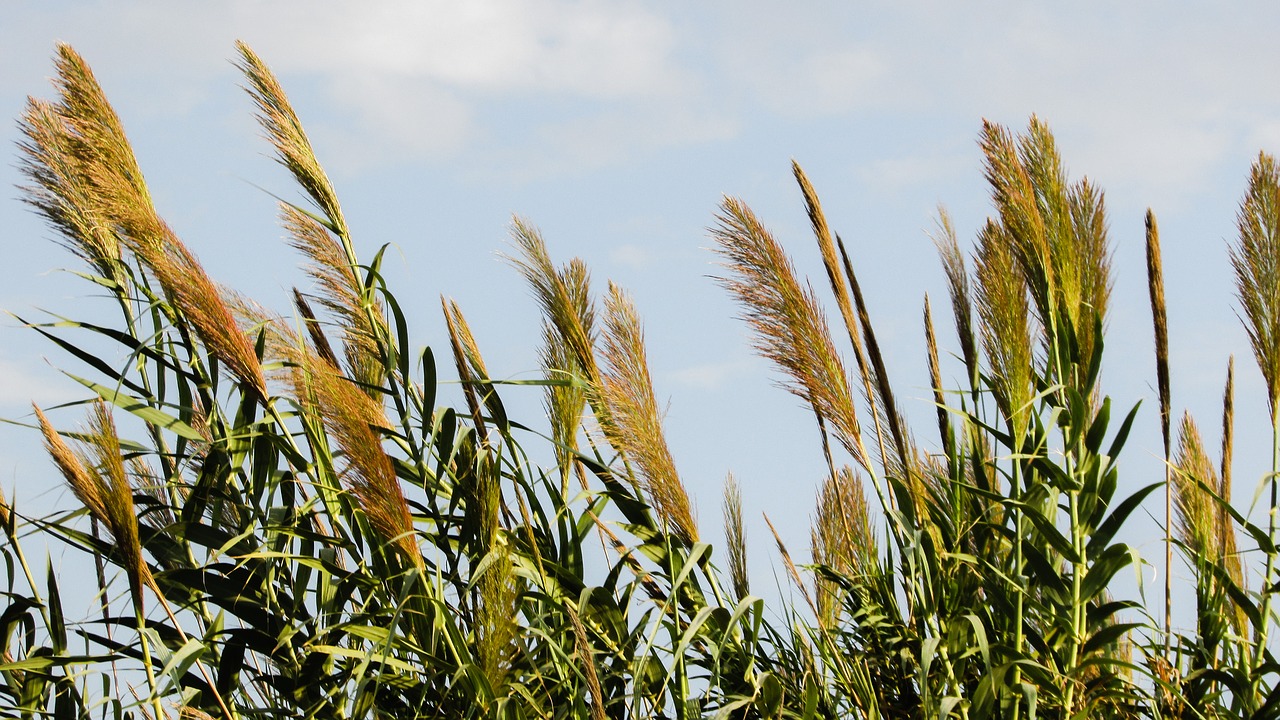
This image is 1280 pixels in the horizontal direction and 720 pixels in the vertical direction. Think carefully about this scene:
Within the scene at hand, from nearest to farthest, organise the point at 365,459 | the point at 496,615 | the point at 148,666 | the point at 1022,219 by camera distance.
Answer: 1. the point at 496,615
2. the point at 365,459
3. the point at 148,666
4. the point at 1022,219

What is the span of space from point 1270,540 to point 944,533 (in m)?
0.63

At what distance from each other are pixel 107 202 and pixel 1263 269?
250 cm

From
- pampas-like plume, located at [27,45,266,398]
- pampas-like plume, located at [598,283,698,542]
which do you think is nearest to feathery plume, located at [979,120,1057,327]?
pampas-like plume, located at [598,283,698,542]

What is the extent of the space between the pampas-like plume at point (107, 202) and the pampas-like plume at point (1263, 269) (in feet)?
7.00

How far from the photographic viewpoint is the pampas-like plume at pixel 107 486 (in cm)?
204

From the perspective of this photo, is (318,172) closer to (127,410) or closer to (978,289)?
(127,410)

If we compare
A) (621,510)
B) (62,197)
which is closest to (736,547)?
(621,510)

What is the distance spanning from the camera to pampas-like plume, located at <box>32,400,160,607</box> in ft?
6.68

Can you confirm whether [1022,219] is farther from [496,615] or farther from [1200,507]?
[496,615]

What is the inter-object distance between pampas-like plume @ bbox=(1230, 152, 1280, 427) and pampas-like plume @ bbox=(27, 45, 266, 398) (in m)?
2.13

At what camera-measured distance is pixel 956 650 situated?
7.71 ft

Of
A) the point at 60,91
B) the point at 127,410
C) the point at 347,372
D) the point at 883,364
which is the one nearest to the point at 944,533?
the point at 883,364

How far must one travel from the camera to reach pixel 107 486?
2.07m

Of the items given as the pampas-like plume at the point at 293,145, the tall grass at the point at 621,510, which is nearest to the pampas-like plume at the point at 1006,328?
the tall grass at the point at 621,510
